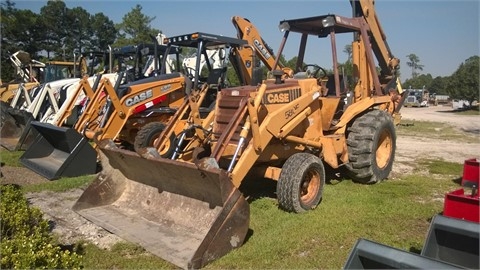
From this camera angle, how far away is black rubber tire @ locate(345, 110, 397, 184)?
264 inches

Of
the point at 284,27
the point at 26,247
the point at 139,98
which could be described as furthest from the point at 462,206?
the point at 139,98

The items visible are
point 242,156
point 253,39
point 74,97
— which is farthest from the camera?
point 253,39

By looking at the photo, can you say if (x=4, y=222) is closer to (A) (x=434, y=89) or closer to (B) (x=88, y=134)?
(B) (x=88, y=134)

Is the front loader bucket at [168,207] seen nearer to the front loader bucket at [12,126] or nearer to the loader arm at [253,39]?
the loader arm at [253,39]

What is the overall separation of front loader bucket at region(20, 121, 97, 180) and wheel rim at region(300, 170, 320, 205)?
3927 millimetres

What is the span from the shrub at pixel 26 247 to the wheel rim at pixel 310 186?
3.12 metres

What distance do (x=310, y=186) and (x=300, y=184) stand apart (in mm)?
464

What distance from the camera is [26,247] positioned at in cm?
318

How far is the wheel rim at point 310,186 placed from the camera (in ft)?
18.6

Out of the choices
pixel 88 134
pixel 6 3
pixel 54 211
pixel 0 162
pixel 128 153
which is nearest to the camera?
pixel 128 153

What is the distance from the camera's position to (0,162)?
346 inches

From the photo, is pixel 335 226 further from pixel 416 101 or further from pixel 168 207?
pixel 416 101

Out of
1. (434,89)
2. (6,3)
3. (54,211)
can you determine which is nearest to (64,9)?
(6,3)

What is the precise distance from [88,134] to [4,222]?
371 cm
